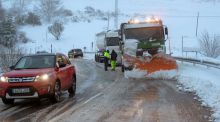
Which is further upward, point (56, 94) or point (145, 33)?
point (145, 33)

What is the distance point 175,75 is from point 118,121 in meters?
14.2

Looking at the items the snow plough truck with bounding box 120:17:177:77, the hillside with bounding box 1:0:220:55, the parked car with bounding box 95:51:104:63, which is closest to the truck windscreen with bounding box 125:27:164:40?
the snow plough truck with bounding box 120:17:177:77

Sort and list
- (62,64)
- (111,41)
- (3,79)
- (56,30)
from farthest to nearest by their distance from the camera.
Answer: (56,30), (111,41), (62,64), (3,79)

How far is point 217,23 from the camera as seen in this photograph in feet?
371

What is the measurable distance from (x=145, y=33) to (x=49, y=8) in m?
107

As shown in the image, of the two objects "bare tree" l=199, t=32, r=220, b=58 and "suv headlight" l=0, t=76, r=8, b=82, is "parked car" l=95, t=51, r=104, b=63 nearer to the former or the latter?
"bare tree" l=199, t=32, r=220, b=58

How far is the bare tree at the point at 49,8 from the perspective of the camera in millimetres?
127500

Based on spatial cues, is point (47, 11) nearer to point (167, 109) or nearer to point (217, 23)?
point (217, 23)

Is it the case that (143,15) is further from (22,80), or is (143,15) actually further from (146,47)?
(22,80)

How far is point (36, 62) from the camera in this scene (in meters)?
16.2

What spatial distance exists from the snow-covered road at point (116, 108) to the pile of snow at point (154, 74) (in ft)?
22.1

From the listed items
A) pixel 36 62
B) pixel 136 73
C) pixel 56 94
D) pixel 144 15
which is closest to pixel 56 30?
Result: pixel 144 15

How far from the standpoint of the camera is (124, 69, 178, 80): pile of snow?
25578 millimetres

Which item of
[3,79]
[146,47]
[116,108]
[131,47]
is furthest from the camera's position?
[131,47]
